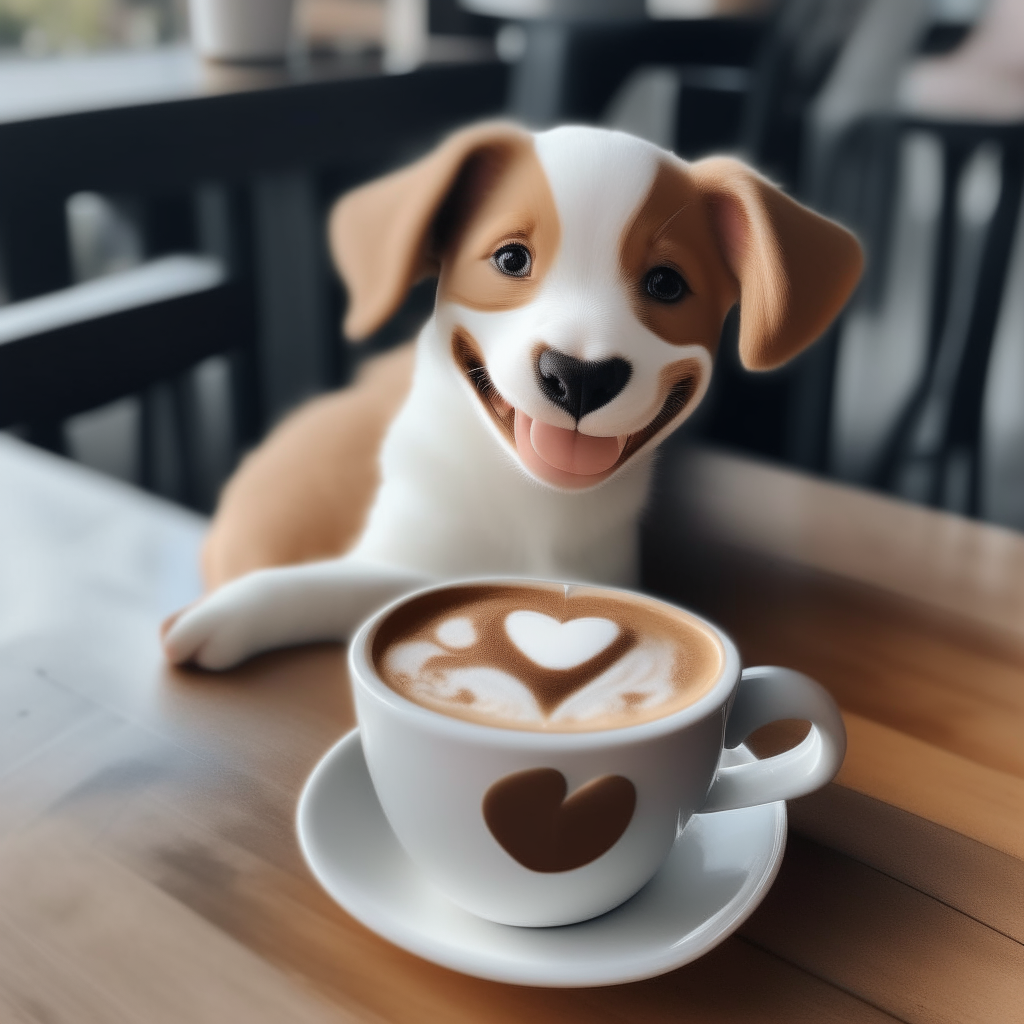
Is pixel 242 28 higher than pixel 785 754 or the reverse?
higher

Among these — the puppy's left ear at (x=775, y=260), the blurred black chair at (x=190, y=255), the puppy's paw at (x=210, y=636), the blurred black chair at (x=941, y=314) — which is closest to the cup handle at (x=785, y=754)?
the puppy's left ear at (x=775, y=260)

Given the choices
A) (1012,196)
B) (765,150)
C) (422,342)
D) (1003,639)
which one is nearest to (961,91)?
(1012,196)

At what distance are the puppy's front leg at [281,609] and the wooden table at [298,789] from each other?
10mm

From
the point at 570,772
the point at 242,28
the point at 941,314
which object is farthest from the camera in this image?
the point at 941,314

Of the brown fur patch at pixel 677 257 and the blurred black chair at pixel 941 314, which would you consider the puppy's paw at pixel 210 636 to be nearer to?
the brown fur patch at pixel 677 257

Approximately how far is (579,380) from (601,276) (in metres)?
0.04

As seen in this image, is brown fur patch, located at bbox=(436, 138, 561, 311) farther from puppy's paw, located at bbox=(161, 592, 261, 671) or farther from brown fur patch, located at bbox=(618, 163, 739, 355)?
puppy's paw, located at bbox=(161, 592, 261, 671)

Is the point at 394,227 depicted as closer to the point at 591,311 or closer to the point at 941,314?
the point at 591,311

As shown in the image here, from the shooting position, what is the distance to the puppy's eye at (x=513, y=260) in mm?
352

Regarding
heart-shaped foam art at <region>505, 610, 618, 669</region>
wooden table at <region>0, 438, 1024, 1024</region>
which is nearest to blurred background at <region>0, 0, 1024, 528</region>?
wooden table at <region>0, 438, 1024, 1024</region>

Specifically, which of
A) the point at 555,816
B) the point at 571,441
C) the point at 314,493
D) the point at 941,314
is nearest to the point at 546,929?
the point at 555,816

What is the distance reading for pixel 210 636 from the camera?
430 millimetres

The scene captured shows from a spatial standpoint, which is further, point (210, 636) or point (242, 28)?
point (242, 28)

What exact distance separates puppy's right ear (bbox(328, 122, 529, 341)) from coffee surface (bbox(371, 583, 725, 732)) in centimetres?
11
